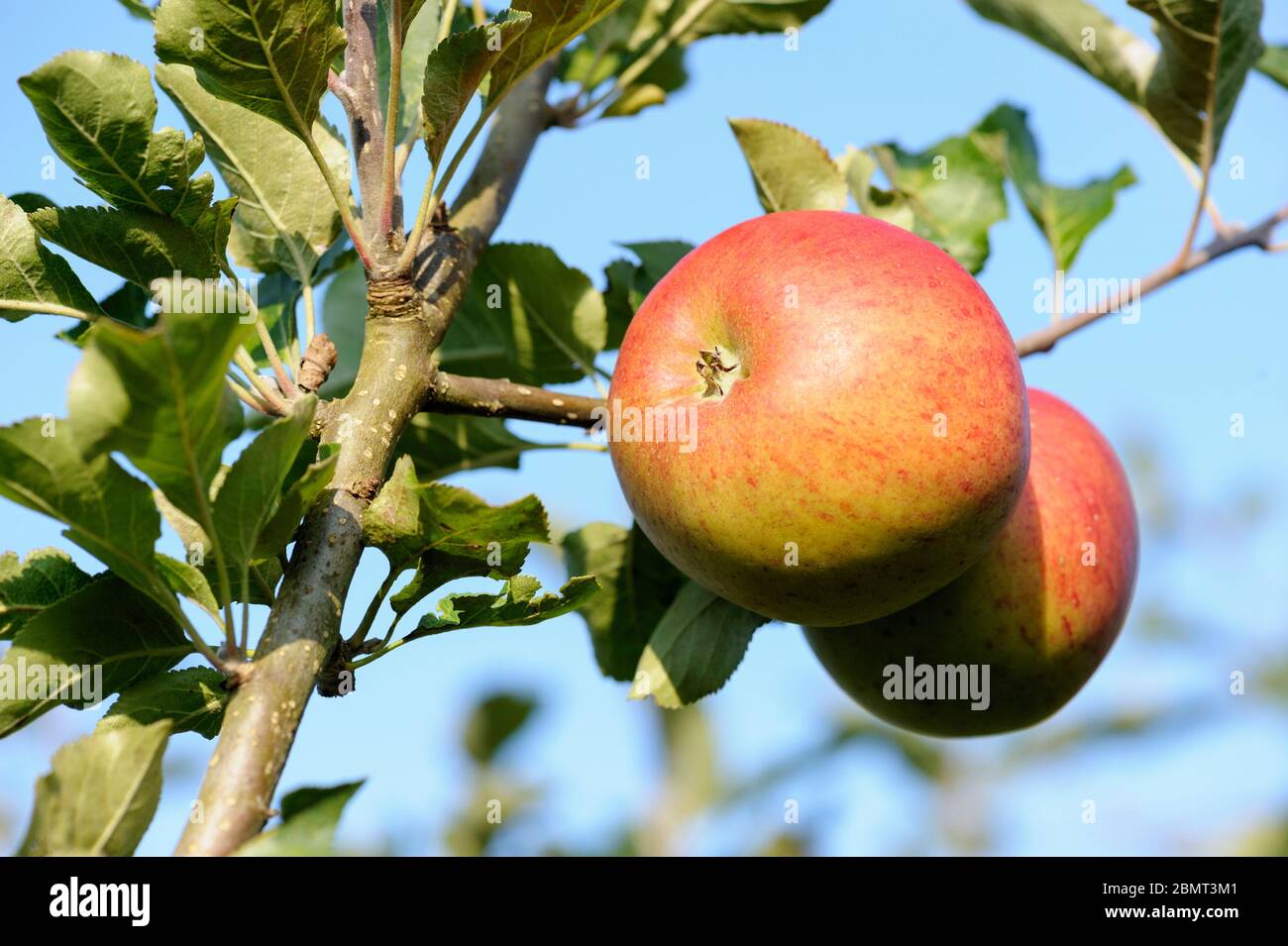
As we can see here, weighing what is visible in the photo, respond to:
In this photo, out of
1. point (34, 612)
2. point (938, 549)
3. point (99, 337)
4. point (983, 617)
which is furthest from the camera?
point (983, 617)

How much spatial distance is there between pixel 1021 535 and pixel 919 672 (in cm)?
27

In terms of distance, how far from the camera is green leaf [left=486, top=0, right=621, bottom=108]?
4.58 feet

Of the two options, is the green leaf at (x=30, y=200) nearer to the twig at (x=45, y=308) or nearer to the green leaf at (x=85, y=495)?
the twig at (x=45, y=308)

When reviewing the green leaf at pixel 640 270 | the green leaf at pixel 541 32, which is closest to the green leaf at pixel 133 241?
the green leaf at pixel 541 32

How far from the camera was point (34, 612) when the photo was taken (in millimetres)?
1339

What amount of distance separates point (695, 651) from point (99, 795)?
1.00m

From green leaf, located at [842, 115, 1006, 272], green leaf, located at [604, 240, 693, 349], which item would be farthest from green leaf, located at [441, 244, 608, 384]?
green leaf, located at [842, 115, 1006, 272]

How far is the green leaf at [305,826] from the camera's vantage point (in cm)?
103

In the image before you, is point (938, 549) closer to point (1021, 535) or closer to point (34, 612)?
point (1021, 535)

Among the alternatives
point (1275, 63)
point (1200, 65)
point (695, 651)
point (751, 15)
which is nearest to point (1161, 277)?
point (1200, 65)

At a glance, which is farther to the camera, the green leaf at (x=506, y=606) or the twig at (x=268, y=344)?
the twig at (x=268, y=344)

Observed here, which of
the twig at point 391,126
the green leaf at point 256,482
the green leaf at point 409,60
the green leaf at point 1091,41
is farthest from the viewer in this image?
the green leaf at point 1091,41

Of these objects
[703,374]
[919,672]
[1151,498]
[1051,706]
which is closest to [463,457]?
[703,374]

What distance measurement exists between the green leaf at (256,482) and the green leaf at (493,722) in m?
1.28
